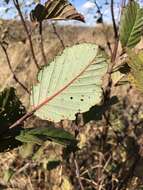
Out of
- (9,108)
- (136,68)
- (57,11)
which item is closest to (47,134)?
(9,108)

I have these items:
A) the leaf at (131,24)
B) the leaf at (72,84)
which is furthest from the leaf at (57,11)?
the leaf at (72,84)

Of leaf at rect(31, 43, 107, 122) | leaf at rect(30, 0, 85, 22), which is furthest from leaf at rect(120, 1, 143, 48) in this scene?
leaf at rect(31, 43, 107, 122)

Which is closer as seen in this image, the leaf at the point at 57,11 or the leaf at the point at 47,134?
the leaf at the point at 47,134

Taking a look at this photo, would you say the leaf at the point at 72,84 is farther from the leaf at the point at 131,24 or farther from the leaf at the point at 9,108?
the leaf at the point at 131,24

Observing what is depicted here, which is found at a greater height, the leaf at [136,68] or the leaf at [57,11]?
the leaf at [57,11]

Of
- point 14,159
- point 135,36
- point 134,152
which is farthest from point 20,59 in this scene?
point 135,36

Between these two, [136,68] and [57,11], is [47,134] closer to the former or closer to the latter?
[136,68]

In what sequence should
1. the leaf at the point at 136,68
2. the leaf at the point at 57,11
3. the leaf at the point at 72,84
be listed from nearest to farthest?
the leaf at the point at 72,84 → the leaf at the point at 136,68 → the leaf at the point at 57,11
